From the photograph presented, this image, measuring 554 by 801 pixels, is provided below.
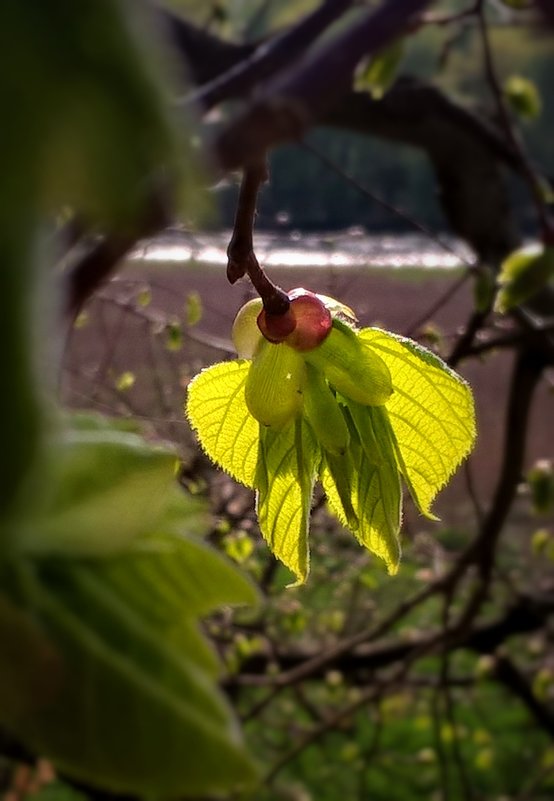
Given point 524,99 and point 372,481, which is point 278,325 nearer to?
point 372,481

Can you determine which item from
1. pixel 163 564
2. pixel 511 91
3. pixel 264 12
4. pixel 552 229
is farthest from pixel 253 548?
pixel 264 12

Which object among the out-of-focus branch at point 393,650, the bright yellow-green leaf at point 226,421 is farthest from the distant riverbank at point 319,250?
the bright yellow-green leaf at point 226,421

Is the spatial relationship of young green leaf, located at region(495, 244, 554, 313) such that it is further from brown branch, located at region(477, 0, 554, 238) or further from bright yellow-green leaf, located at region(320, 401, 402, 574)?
bright yellow-green leaf, located at region(320, 401, 402, 574)

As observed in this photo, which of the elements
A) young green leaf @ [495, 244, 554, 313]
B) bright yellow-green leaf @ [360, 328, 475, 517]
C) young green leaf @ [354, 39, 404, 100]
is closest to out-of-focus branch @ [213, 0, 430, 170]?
bright yellow-green leaf @ [360, 328, 475, 517]

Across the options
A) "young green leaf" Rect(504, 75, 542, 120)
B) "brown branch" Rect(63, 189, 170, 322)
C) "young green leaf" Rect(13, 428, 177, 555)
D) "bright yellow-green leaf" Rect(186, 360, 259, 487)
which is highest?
"brown branch" Rect(63, 189, 170, 322)

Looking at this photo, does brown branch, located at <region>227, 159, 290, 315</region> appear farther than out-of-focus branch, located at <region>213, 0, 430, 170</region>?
Yes

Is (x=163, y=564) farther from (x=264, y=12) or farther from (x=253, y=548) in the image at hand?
(x=264, y=12)

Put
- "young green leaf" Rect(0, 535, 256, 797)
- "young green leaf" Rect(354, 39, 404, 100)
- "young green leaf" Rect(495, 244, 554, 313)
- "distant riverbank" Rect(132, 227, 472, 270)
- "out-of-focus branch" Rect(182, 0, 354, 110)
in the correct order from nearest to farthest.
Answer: "young green leaf" Rect(0, 535, 256, 797)
"out-of-focus branch" Rect(182, 0, 354, 110)
"young green leaf" Rect(495, 244, 554, 313)
"young green leaf" Rect(354, 39, 404, 100)
"distant riverbank" Rect(132, 227, 472, 270)
